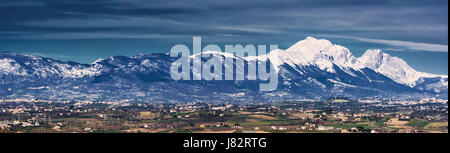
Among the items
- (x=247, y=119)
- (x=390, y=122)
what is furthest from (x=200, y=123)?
(x=390, y=122)

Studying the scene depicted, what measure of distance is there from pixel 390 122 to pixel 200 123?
42786 millimetres
